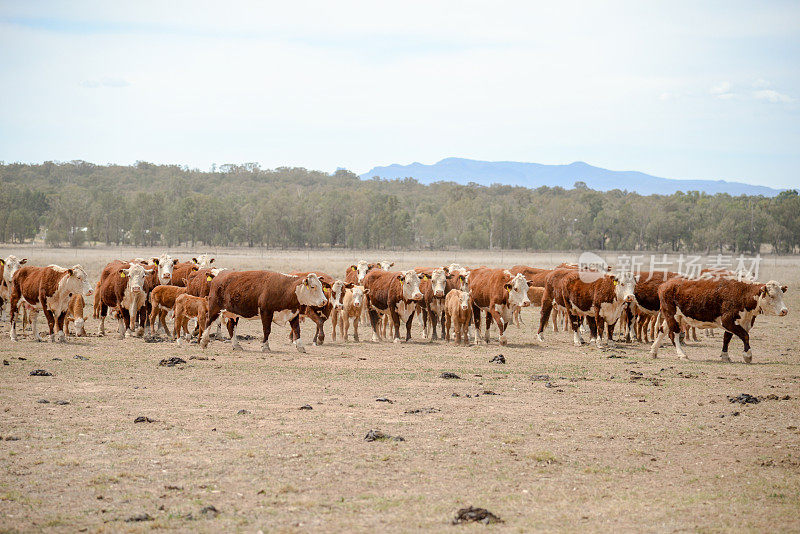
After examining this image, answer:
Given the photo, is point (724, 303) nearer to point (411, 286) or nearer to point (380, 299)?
point (411, 286)

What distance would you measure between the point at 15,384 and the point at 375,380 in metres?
6.20

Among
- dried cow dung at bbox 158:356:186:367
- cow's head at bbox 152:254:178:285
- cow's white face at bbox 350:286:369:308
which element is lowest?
dried cow dung at bbox 158:356:186:367

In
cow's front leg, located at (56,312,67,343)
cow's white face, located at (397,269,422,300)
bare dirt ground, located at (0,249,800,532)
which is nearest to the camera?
bare dirt ground, located at (0,249,800,532)

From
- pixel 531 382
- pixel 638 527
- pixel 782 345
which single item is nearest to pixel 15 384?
pixel 531 382

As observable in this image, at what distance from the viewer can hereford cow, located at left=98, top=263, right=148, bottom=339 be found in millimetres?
19781

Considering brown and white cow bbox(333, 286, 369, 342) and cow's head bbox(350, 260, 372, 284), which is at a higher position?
cow's head bbox(350, 260, 372, 284)

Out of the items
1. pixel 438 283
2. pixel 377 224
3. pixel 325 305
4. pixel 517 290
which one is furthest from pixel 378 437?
pixel 377 224

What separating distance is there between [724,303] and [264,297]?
10231mm

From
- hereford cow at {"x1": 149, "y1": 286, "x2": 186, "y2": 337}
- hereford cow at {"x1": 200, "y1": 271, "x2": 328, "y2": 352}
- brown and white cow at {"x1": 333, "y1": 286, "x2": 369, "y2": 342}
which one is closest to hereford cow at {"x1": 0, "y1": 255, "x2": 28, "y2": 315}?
hereford cow at {"x1": 149, "y1": 286, "x2": 186, "y2": 337}

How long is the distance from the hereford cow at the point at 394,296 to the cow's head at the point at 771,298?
8.32m

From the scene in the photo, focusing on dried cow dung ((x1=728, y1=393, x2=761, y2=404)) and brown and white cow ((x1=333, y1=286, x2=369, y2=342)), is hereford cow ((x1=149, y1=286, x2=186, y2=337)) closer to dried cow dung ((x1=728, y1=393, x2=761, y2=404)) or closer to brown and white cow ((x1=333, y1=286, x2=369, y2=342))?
brown and white cow ((x1=333, y1=286, x2=369, y2=342))

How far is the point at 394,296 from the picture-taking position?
2153 centimetres

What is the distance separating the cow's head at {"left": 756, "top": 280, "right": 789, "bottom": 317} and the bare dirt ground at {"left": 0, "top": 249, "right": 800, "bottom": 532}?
50.3 inches

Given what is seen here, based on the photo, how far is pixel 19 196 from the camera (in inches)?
4456
